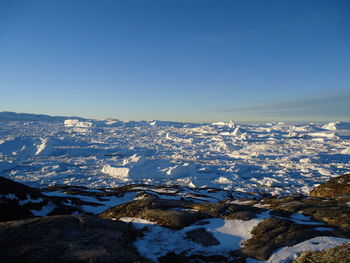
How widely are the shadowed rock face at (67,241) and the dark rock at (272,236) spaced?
6.37 meters

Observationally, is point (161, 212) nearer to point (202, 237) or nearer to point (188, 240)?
point (188, 240)

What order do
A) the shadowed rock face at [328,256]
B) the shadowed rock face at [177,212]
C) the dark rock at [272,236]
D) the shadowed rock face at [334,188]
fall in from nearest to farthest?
the shadowed rock face at [328,256]
the dark rock at [272,236]
the shadowed rock face at [177,212]
the shadowed rock face at [334,188]

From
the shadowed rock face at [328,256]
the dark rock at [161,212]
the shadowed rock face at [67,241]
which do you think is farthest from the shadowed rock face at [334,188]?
the shadowed rock face at [67,241]

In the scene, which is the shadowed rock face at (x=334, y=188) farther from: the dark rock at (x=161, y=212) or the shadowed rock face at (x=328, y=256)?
the shadowed rock face at (x=328, y=256)

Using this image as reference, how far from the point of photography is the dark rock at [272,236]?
39.2 feet

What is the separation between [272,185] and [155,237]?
185 metres

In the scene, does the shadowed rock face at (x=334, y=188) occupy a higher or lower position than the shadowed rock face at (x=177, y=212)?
lower

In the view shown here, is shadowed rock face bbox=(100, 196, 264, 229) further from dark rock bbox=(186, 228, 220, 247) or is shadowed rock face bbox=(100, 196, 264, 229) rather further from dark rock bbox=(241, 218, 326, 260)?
dark rock bbox=(241, 218, 326, 260)

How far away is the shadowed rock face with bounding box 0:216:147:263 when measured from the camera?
1089 cm

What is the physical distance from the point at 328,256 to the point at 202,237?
6.78 meters

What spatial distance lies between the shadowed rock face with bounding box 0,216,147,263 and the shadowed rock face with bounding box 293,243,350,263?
8169mm

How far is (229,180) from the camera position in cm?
18388

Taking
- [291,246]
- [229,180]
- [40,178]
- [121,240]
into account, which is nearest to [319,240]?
[291,246]

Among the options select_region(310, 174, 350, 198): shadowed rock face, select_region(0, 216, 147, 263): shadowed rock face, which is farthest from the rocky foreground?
select_region(310, 174, 350, 198): shadowed rock face
